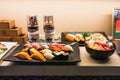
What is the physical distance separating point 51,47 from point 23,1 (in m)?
0.51

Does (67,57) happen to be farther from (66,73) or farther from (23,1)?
(23,1)

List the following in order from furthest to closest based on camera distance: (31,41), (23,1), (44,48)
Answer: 1. (23,1)
2. (31,41)
3. (44,48)

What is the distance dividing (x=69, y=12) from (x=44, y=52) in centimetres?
52

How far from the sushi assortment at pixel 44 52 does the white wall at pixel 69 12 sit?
0.39 metres

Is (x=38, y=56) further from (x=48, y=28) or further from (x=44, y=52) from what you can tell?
(x=48, y=28)

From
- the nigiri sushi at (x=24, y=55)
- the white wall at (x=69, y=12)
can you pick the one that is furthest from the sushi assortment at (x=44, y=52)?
the white wall at (x=69, y=12)

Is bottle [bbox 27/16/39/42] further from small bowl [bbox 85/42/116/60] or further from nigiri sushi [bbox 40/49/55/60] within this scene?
small bowl [bbox 85/42/116/60]

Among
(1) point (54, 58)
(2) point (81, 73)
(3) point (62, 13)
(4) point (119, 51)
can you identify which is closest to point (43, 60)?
(1) point (54, 58)

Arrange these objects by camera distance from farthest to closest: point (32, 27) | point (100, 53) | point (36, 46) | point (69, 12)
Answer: point (69, 12)
point (32, 27)
point (36, 46)
point (100, 53)

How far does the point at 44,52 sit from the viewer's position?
1000mm

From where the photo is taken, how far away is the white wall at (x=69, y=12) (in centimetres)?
141

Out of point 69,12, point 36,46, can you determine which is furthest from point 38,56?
point 69,12
